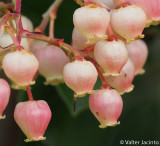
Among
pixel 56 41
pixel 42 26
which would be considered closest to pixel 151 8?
pixel 56 41

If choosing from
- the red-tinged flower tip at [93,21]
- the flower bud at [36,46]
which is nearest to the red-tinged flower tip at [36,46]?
the flower bud at [36,46]

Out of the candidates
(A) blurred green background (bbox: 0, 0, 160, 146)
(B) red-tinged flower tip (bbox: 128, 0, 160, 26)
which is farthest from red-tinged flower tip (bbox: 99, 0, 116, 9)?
(A) blurred green background (bbox: 0, 0, 160, 146)

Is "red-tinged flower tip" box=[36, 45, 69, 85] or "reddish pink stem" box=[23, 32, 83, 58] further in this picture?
"red-tinged flower tip" box=[36, 45, 69, 85]

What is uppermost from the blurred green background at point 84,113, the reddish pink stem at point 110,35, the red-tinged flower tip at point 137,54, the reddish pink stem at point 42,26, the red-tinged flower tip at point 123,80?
the reddish pink stem at point 110,35

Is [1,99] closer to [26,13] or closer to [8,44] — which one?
[8,44]

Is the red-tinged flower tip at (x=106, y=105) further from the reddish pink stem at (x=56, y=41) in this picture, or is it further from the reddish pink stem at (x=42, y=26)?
the reddish pink stem at (x=42, y=26)

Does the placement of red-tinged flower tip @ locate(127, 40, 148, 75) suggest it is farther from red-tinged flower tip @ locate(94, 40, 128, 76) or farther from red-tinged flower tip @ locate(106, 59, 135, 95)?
red-tinged flower tip @ locate(94, 40, 128, 76)

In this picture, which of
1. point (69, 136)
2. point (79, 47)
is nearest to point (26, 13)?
point (69, 136)
